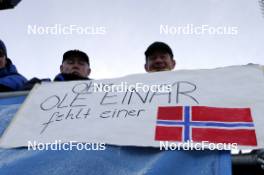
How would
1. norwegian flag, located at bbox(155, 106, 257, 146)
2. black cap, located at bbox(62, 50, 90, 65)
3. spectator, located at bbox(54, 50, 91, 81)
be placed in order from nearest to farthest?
norwegian flag, located at bbox(155, 106, 257, 146)
spectator, located at bbox(54, 50, 91, 81)
black cap, located at bbox(62, 50, 90, 65)

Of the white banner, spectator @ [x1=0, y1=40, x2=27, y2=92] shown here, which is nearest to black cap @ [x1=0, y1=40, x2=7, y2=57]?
spectator @ [x1=0, y1=40, x2=27, y2=92]

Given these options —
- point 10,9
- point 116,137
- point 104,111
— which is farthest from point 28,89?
point 10,9

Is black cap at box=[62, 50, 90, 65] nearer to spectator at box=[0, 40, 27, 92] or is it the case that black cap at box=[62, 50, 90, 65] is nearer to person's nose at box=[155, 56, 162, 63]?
spectator at box=[0, 40, 27, 92]

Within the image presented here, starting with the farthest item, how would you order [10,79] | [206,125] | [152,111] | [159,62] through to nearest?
1. [159,62]
2. [10,79]
3. [152,111]
4. [206,125]

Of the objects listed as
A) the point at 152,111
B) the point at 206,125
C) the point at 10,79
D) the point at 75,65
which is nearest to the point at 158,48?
the point at 75,65

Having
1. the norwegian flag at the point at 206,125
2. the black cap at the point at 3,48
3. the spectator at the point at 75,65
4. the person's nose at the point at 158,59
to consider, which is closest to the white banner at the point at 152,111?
the norwegian flag at the point at 206,125

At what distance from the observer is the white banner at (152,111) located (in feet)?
5.07

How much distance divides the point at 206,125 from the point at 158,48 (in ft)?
4.47

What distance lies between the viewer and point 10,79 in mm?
2646

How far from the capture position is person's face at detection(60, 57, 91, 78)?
2.80 metres

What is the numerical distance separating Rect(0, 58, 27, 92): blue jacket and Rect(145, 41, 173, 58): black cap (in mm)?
893

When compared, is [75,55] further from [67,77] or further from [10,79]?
[10,79]

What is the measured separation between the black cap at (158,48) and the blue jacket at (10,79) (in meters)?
0.89

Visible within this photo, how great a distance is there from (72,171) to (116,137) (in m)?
0.28
